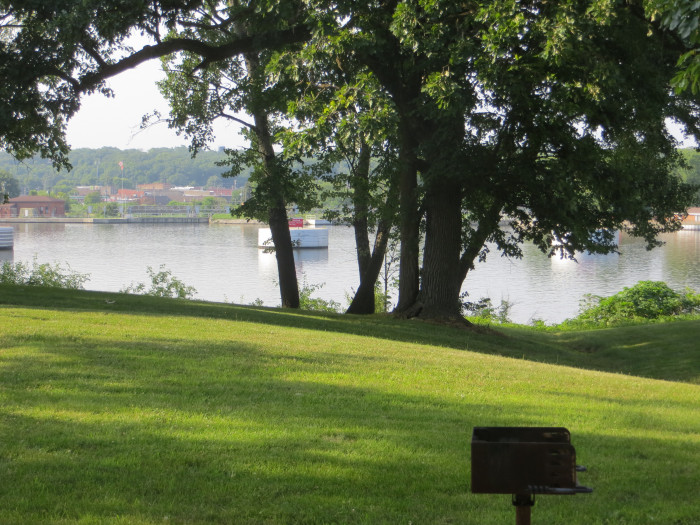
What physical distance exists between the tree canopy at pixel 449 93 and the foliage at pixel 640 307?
8.04m

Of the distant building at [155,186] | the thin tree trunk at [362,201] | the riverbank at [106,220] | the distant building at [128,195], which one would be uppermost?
the distant building at [155,186]

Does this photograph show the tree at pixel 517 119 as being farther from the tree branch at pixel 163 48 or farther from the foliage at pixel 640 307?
the foliage at pixel 640 307

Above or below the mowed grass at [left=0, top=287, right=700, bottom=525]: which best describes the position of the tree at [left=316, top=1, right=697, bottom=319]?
above

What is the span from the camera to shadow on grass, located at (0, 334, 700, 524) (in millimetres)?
4285

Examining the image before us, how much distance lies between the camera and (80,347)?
8.82 meters

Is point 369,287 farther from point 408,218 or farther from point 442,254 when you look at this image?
point 408,218

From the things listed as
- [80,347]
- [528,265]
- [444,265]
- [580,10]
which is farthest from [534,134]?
[528,265]

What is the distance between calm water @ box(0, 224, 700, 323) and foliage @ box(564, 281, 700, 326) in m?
Answer: 2.41

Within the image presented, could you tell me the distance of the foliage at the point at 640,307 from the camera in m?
25.6

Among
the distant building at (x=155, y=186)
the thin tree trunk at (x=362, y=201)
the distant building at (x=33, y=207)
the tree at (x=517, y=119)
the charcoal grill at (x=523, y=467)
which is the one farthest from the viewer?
the distant building at (x=155, y=186)

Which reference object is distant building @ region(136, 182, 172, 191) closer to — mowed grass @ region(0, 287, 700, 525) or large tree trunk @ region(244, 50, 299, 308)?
large tree trunk @ region(244, 50, 299, 308)

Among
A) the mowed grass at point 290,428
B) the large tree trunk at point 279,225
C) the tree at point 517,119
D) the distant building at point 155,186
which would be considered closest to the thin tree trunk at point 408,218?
the tree at point 517,119

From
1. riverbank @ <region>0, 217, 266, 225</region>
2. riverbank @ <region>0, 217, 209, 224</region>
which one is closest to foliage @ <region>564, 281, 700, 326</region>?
riverbank @ <region>0, 217, 266, 225</region>

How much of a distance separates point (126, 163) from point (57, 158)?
94.3m
